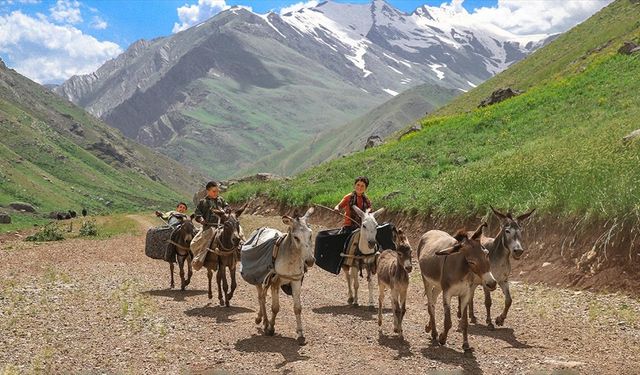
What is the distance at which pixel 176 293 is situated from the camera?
1938 centimetres

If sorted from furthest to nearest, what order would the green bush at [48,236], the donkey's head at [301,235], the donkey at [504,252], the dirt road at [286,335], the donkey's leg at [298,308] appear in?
the green bush at [48,236]
the donkey at [504,252]
the donkey's leg at [298,308]
the donkey's head at [301,235]
the dirt road at [286,335]

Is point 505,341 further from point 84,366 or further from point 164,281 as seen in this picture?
point 164,281

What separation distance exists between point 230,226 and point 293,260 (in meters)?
3.74

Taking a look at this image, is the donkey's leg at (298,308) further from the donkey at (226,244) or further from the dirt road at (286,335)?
the donkey at (226,244)

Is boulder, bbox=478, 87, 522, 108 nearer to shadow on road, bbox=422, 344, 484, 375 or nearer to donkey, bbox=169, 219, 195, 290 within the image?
donkey, bbox=169, 219, 195, 290

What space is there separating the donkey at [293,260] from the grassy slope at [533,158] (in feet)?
34.4

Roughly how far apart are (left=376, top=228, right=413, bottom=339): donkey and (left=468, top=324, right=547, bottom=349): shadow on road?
1.97 metres

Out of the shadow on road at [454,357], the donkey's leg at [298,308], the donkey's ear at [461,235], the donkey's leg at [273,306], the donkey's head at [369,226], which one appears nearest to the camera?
the shadow on road at [454,357]

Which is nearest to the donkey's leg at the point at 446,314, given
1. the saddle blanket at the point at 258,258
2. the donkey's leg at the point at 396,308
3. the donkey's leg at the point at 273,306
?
the donkey's leg at the point at 396,308

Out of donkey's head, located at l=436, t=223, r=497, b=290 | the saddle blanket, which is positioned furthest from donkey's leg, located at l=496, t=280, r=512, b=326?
the saddle blanket

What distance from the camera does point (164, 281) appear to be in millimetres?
22438

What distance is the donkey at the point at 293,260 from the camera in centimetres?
1222

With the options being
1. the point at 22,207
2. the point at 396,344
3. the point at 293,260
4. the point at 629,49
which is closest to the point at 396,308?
the point at 396,344

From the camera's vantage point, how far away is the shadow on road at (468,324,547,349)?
12.3 meters
